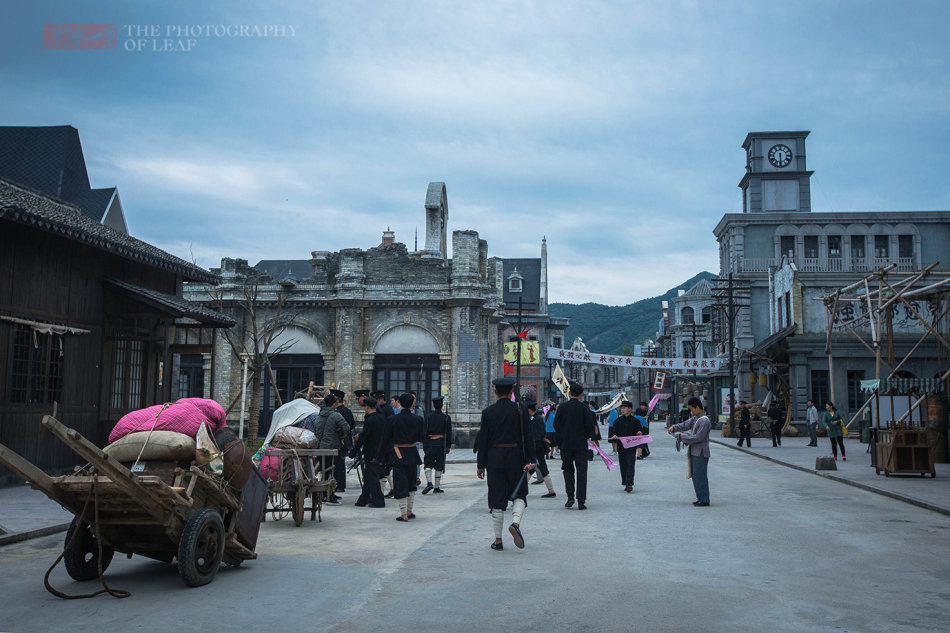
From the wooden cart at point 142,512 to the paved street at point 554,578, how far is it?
0.27 meters

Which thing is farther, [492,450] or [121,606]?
[492,450]

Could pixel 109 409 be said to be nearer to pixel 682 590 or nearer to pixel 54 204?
pixel 54 204

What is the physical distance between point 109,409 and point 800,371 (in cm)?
3056

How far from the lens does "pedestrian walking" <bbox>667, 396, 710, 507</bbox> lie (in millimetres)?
12805

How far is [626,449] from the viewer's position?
49.9ft

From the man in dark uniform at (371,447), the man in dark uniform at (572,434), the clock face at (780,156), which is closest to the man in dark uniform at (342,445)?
the man in dark uniform at (371,447)

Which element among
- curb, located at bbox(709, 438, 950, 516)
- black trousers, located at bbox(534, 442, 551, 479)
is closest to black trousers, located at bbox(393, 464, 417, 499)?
black trousers, located at bbox(534, 442, 551, 479)

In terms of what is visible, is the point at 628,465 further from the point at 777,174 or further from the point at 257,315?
the point at 777,174

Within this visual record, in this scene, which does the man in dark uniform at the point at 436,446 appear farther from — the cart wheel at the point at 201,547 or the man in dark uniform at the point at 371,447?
the cart wheel at the point at 201,547

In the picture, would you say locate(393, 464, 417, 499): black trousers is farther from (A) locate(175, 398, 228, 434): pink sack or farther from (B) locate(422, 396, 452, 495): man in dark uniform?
(A) locate(175, 398, 228, 434): pink sack

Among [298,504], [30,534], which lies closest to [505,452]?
[298,504]

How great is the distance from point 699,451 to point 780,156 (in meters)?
48.8

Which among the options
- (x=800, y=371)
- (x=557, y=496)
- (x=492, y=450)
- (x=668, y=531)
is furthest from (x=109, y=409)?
(x=800, y=371)

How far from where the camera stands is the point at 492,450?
31.3 ft
